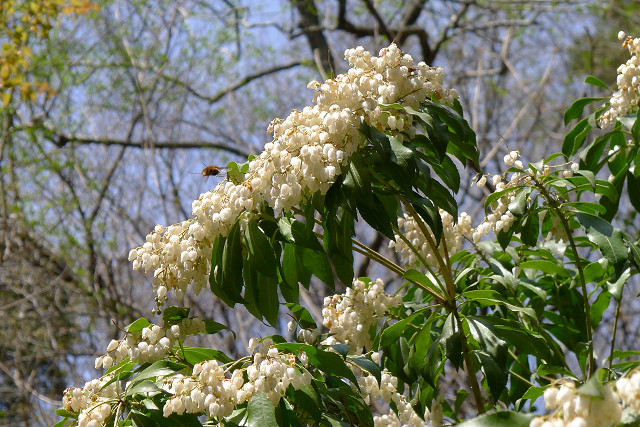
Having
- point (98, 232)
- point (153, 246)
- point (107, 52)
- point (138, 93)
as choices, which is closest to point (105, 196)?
point (98, 232)

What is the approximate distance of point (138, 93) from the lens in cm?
683

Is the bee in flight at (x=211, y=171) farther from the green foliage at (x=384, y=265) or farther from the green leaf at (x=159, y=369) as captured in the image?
the green leaf at (x=159, y=369)

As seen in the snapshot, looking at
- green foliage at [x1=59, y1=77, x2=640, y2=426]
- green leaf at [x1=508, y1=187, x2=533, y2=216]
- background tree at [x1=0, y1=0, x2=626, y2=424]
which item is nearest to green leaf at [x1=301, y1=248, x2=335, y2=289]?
green foliage at [x1=59, y1=77, x2=640, y2=426]

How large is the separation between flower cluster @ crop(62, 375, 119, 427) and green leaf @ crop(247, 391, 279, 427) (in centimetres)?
29

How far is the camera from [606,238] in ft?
5.79

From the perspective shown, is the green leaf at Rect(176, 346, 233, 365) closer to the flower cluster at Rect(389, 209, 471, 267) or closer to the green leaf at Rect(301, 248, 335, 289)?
the green leaf at Rect(301, 248, 335, 289)

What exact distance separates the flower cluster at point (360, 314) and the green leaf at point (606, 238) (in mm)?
577

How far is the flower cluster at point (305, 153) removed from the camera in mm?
1478

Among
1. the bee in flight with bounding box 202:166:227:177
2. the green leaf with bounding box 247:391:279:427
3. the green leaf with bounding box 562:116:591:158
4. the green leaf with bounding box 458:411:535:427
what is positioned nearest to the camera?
the green leaf with bounding box 458:411:535:427

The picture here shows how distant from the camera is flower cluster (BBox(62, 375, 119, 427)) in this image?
1.41m

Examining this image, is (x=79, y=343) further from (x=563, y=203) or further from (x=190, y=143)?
(x=563, y=203)

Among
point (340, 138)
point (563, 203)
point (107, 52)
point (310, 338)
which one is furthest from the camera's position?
point (107, 52)

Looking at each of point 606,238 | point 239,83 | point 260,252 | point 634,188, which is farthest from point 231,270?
point 239,83

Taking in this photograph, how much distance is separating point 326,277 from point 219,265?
240 millimetres
